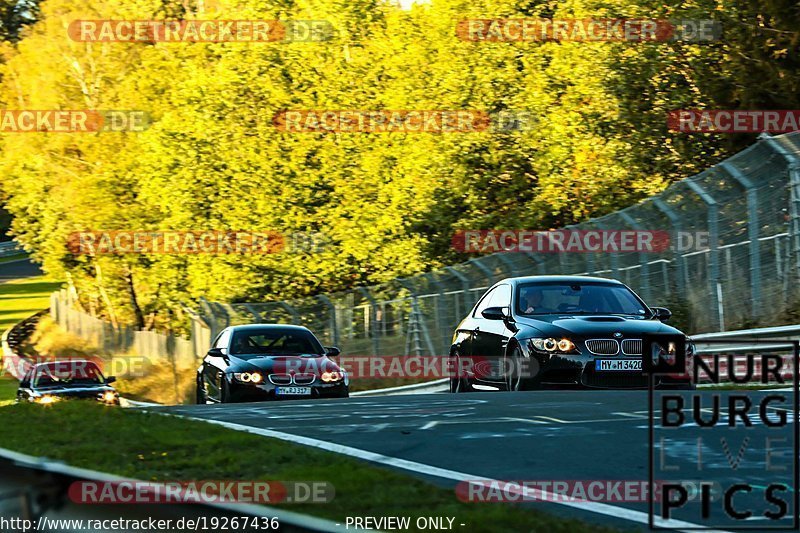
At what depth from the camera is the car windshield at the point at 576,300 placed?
639 inches

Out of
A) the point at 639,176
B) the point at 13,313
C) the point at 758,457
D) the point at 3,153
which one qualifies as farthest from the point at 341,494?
the point at 13,313

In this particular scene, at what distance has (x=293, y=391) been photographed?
19766 millimetres

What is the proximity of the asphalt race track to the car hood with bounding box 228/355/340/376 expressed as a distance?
5123 mm

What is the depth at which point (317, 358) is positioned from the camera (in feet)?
67.6

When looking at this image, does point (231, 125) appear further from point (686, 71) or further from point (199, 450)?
point (199, 450)

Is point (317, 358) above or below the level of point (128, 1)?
below

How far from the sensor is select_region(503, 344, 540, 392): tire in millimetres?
15617

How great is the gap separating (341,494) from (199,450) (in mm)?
2703

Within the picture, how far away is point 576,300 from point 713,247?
7927mm

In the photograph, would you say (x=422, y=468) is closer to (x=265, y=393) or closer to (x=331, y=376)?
(x=265, y=393)
